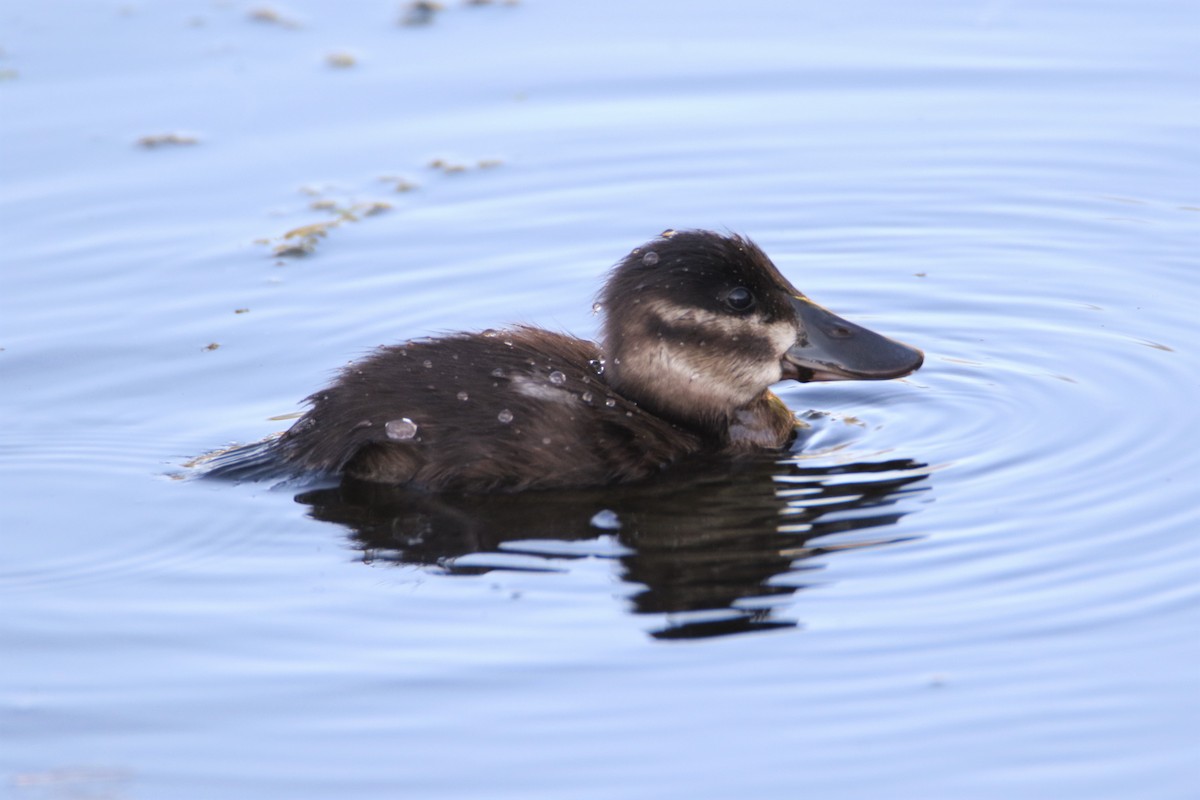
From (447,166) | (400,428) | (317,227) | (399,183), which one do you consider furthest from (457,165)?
(400,428)

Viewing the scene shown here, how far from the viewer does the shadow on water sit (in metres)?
5.75

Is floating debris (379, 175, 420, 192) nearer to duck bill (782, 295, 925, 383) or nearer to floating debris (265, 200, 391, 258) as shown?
floating debris (265, 200, 391, 258)

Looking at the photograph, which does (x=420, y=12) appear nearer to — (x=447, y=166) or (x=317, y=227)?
(x=447, y=166)

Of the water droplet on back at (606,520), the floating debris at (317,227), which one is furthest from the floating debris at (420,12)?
the water droplet on back at (606,520)

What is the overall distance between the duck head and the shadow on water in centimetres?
38

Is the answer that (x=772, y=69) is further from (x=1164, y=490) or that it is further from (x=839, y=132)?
(x=1164, y=490)

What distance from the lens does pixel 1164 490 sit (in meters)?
6.29

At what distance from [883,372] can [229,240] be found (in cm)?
395

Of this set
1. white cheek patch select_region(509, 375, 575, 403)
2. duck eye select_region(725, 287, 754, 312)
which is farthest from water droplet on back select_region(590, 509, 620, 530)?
duck eye select_region(725, 287, 754, 312)

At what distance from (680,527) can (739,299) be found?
46.0 inches

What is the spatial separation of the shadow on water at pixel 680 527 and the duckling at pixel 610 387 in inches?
5.0

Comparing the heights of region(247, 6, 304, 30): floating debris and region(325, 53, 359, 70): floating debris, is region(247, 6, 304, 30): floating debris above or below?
above

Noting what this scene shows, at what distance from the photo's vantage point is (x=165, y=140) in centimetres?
1079

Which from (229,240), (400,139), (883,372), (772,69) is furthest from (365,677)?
(772,69)
